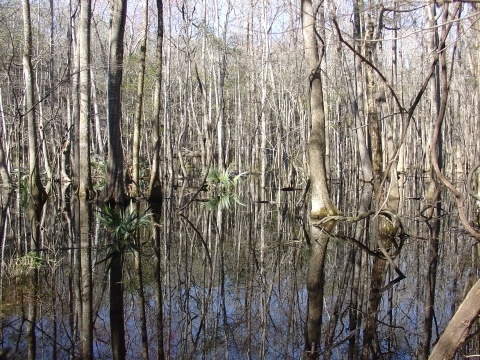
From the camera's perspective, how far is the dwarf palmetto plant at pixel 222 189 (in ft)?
44.4

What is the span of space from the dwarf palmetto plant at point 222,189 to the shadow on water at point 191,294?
17.0ft

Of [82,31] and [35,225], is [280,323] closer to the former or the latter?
[35,225]

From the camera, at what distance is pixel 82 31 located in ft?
38.6

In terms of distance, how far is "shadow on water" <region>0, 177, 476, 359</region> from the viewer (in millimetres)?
3419

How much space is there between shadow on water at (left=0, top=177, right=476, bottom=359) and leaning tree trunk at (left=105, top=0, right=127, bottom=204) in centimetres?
291

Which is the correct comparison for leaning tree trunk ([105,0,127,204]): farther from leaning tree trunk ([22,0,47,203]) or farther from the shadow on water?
the shadow on water

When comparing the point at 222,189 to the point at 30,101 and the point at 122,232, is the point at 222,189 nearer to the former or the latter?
the point at 30,101

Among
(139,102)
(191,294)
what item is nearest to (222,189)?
(139,102)

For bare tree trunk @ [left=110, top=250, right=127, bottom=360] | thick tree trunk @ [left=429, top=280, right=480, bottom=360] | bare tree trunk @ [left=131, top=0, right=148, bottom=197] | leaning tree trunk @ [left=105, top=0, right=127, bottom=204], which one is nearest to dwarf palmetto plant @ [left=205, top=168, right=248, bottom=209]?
bare tree trunk @ [left=131, top=0, right=148, bottom=197]

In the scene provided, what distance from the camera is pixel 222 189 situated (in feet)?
58.2

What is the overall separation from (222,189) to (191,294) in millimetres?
13143

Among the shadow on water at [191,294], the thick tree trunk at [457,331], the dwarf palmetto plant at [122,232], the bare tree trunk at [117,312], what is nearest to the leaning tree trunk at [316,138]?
the shadow on water at [191,294]

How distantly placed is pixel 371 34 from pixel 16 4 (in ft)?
56.0

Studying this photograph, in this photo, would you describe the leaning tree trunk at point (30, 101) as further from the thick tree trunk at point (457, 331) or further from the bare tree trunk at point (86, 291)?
the thick tree trunk at point (457, 331)
